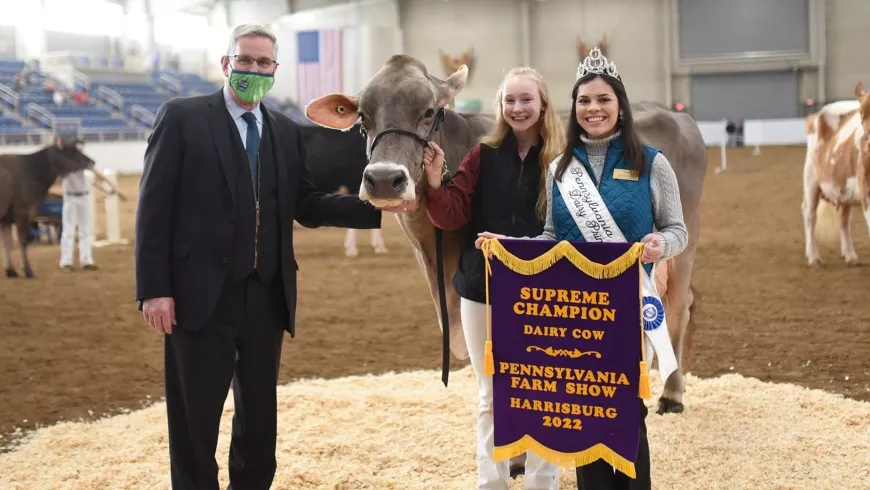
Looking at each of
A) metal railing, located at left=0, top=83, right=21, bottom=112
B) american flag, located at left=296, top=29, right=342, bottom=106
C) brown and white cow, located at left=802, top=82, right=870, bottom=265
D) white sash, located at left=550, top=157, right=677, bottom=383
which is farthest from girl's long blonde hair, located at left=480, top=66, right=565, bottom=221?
american flag, located at left=296, top=29, right=342, bottom=106

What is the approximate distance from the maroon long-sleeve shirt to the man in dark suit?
15 centimetres

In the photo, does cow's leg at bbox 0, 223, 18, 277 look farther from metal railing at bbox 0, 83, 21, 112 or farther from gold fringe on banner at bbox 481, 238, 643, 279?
metal railing at bbox 0, 83, 21, 112

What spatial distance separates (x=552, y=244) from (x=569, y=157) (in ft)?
0.98

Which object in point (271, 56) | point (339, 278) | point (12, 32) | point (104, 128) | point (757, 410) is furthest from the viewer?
point (12, 32)

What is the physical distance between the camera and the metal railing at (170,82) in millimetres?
34294

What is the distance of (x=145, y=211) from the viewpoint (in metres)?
2.81

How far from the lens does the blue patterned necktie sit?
300cm

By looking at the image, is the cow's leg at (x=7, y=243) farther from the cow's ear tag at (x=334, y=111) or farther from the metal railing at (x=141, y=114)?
the metal railing at (x=141, y=114)

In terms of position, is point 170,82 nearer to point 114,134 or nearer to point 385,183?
point 114,134

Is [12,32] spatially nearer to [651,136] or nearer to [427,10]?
[427,10]

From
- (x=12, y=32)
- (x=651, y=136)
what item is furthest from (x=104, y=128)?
(x=651, y=136)

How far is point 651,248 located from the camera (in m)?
2.59

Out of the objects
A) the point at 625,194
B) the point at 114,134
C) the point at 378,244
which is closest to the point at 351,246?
the point at 378,244

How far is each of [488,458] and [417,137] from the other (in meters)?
1.25
